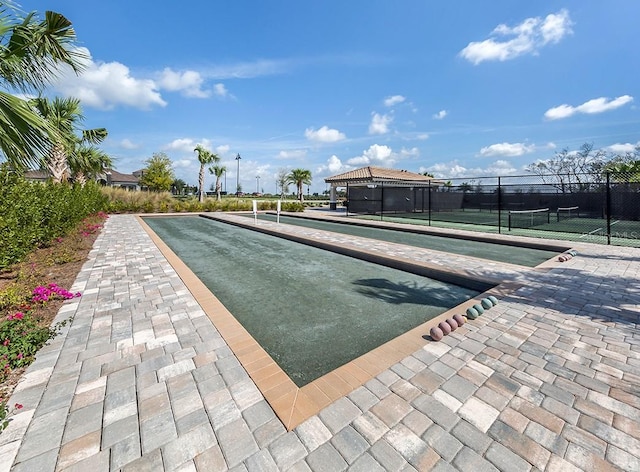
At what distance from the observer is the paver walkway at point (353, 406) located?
5.26 feet

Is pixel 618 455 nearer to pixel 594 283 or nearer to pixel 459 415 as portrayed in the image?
pixel 459 415

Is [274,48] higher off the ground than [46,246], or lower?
higher

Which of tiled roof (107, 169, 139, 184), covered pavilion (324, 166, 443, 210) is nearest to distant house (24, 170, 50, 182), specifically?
covered pavilion (324, 166, 443, 210)

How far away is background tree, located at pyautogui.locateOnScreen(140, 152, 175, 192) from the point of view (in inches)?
1320

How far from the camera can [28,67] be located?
14.4 feet

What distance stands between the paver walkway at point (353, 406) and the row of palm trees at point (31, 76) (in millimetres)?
1979

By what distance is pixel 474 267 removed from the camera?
5867 millimetres

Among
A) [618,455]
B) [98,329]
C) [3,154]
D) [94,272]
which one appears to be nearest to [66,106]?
[94,272]

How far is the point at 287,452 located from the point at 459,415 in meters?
1.15

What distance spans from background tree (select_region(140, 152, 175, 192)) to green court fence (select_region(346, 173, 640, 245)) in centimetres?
2422

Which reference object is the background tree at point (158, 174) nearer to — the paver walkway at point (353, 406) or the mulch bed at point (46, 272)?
the mulch bed at point (46, 272)

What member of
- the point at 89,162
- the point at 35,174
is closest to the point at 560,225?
the point at 35,174

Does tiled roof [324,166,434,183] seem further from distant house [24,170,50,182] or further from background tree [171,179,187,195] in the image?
background tree [171,179,187,195]

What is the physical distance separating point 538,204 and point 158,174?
37.0 metres
